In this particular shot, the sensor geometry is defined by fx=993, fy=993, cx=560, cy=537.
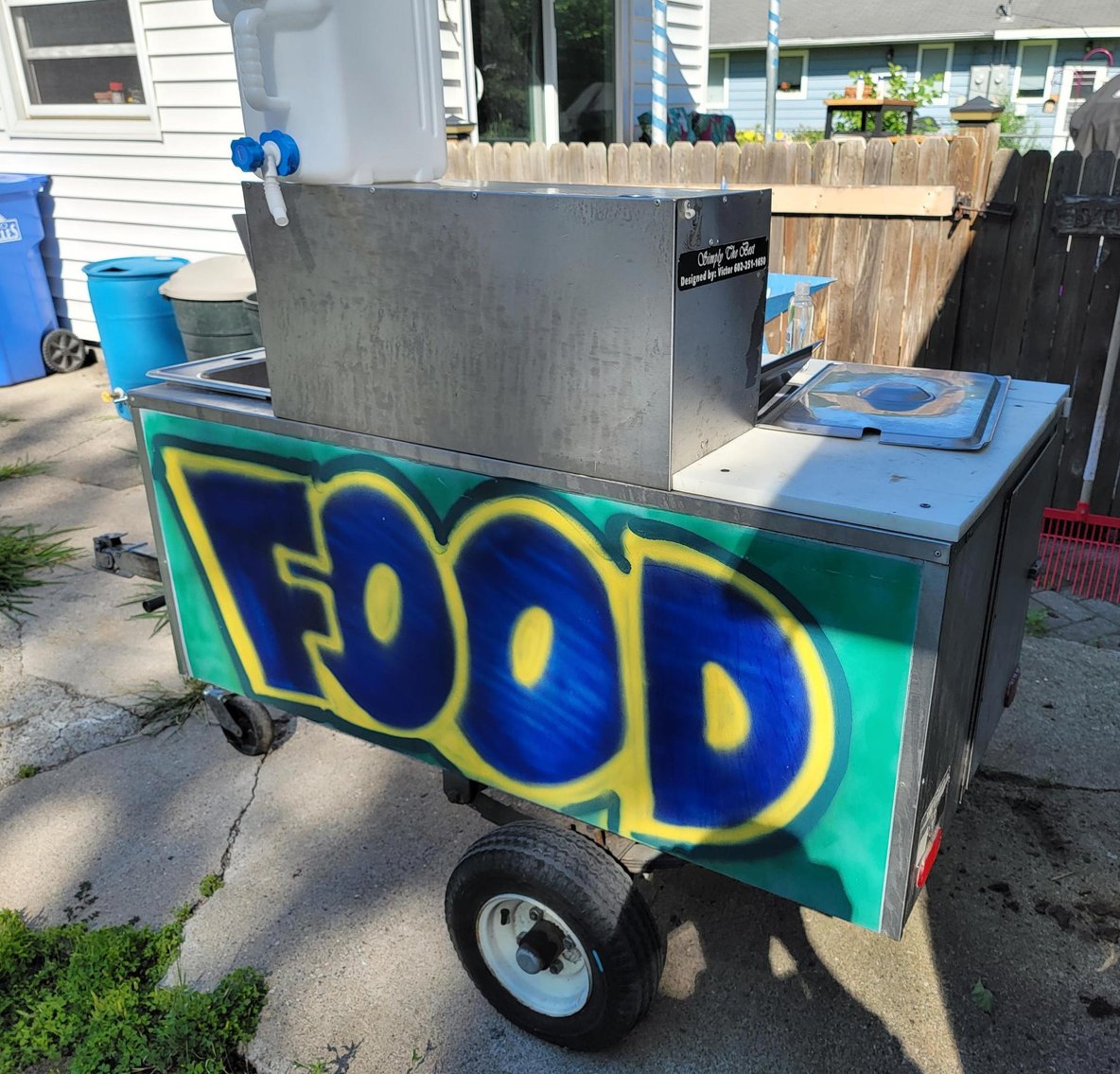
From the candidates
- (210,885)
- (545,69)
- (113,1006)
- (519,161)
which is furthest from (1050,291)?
(113,1006)

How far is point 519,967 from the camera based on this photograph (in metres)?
2.20

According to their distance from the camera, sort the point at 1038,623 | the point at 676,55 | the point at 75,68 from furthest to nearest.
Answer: the point at 676,55 < the point at 75,68 < the point at 1038,623

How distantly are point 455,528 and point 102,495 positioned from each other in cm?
411

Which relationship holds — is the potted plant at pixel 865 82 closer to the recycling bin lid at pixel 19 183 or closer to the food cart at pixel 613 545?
the recycling bin lid at pixel 19 183

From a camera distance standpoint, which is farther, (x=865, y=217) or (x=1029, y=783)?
(x=865, y=217)

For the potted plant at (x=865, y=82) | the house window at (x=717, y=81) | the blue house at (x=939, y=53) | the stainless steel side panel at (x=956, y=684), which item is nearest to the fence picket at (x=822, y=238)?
the stainless steel side panel at (x=956, y=684)

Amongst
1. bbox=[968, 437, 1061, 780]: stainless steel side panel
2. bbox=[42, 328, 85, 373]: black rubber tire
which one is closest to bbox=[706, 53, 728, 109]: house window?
bbox=[42, 328, 85, 373]: black rubber tire

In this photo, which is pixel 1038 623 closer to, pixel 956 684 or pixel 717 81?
pixel 956 684

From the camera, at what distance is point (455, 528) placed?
207 centimetres

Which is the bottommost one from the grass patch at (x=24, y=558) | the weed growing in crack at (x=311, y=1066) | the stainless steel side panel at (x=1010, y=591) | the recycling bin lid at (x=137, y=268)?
the weed growing in crack at (x=311, y=1066)

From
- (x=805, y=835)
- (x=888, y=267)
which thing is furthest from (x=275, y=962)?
(x=888, y=267)

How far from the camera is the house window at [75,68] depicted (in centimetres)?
679

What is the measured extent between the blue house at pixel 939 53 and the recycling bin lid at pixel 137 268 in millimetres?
17387

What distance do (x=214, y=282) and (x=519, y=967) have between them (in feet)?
13.7
